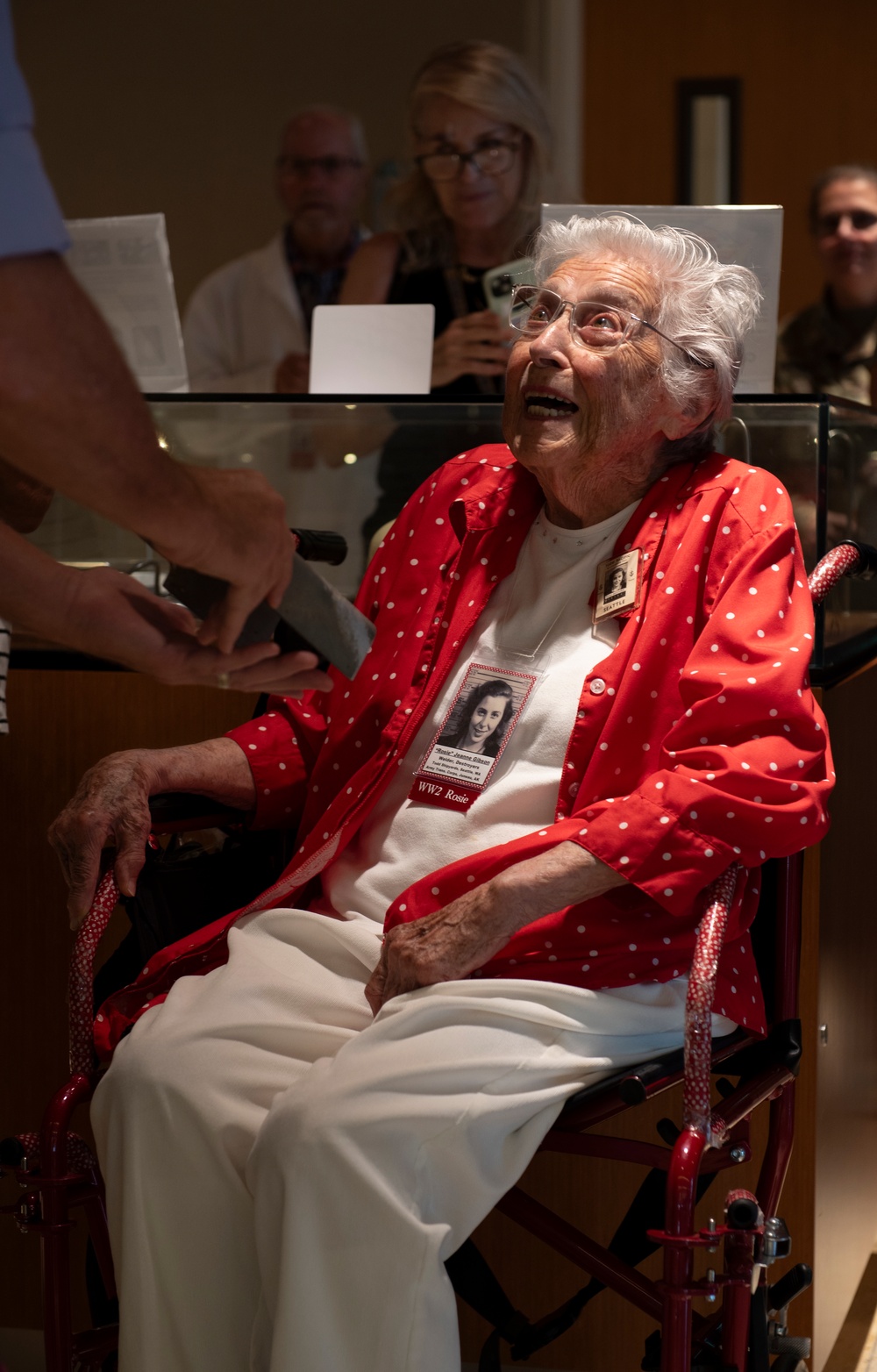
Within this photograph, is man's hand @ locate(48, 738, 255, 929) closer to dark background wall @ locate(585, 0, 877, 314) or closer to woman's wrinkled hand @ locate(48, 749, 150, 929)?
woman's wrinkled hand @ locate(48, 749, 150, 929)

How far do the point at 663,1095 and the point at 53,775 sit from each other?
1.00 m

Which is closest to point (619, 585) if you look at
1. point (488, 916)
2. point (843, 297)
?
point (488, 916)

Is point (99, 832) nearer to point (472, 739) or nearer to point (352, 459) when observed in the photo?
point (472, 739)

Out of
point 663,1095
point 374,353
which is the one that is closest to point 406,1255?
point 663,1095

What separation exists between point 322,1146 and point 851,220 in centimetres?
338

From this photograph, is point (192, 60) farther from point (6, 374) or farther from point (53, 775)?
point (6, 374)

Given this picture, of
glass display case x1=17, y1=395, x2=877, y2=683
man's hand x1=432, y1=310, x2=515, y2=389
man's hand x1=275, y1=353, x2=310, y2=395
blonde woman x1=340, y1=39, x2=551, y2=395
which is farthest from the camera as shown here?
man's hand x1=275, y1=353, x2=310, y2=395

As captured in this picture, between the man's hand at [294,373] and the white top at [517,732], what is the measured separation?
1614mm

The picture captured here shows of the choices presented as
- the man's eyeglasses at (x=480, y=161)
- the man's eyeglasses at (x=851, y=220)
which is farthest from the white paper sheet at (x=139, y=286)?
the man's eyeglasses at (x=851, y=220)

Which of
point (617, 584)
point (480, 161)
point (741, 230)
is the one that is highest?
point (480, 161)

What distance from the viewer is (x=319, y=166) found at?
3844 millimetres

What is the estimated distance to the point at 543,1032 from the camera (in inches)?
62.0

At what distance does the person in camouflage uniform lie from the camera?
4.11 metres

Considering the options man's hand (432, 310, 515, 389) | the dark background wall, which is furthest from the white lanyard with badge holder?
the dark background wall
